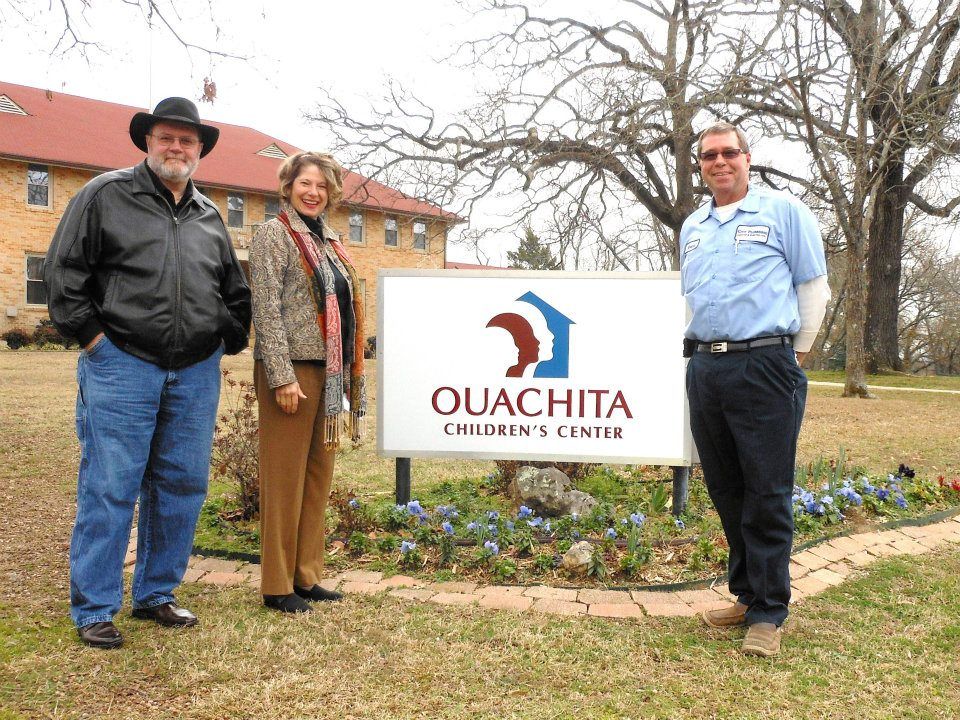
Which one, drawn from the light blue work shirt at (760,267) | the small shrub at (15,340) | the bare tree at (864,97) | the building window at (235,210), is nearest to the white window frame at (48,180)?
the small shrub at (15,340)

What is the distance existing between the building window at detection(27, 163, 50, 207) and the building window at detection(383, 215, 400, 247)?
1141 cm

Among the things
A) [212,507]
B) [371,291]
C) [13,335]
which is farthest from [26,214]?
[212,507]

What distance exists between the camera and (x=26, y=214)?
23453mm

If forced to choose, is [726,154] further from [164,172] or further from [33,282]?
[33,282]

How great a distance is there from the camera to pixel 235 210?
27.5 meters

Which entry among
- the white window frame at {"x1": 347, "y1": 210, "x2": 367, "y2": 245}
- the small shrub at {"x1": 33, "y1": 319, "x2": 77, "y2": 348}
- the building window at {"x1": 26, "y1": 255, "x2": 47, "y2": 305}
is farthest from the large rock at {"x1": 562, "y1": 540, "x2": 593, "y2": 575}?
the white window frame at {"x1": 347, "y1": 210, "x2": 367, "y2": 245}

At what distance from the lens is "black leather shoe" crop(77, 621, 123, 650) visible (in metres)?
2.88

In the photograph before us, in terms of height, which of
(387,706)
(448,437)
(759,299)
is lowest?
(387,706)

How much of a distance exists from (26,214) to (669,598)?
25.2 m

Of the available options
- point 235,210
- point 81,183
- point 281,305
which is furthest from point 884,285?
point 81,183

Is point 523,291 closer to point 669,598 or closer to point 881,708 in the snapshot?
point 669,598

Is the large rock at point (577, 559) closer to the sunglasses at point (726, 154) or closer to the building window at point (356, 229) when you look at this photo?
the sunglasses at point (726, 154)

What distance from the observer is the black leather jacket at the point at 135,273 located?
284 centimetres

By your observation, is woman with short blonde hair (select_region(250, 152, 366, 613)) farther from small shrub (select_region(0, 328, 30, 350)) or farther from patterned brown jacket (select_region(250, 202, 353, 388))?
small shrub (select_region(0, 328, 30, 350))
